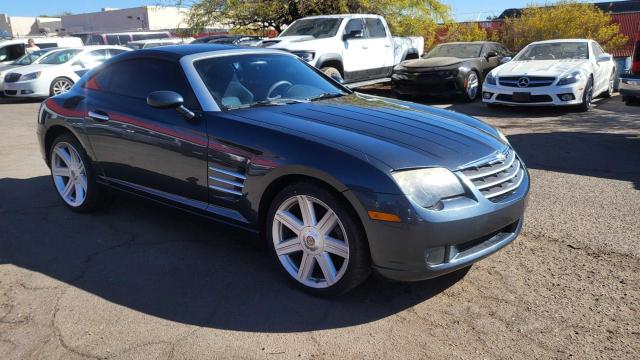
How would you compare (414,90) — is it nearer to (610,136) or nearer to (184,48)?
(610,136)

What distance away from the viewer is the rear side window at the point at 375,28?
40.7 feet

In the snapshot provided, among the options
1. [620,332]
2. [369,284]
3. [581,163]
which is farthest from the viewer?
[581,163]

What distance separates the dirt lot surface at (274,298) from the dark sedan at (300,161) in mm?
306

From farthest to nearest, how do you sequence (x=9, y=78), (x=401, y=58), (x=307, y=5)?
(x=307, y=5) → (x=9, y=78) → (x=401, y=58)

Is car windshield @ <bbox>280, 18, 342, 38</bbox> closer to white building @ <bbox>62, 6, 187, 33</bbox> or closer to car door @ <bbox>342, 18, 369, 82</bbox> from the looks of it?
Answer: car door @ <bbox>342, 18, 369, 82</bbox>

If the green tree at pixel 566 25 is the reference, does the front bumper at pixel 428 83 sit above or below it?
below

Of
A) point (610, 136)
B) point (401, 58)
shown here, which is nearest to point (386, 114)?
point (610, 136)

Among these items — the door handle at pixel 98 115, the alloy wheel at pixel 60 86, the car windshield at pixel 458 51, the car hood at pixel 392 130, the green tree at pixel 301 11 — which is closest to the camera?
the car hood at pixel 392 130

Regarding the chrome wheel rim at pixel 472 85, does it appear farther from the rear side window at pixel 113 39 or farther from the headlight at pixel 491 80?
the rear side window at pixel 113 39

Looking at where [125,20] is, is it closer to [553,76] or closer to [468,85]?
[468,85]

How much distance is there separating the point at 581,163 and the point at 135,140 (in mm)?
5154

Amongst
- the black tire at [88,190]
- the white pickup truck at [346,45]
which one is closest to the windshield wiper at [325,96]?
the black tire at [88,190]

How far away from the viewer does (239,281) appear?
3539 mm

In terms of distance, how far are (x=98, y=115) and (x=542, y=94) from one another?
8054 millimetres
